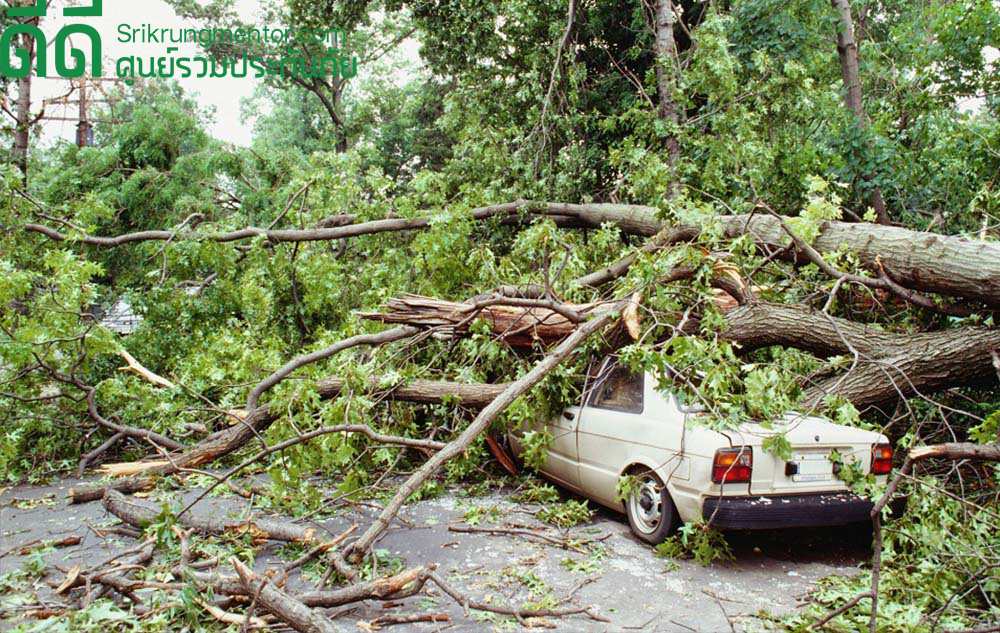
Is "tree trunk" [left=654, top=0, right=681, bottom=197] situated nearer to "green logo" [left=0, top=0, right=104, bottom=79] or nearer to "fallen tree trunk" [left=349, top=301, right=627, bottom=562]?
"fallen tree trunk" [left=349, top=301, right=627, bottom=562]

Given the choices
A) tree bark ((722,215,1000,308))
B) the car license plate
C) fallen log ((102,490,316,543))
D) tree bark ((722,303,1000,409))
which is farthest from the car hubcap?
tree bark ((722,215,1000,308))

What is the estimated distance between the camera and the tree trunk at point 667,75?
9.34 meters

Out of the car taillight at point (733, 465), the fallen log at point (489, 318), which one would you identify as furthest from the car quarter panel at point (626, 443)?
the fallen log at point (489, 318)

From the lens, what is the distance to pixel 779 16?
10664 millimetres

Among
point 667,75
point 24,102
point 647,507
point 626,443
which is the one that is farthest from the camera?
point 24,102

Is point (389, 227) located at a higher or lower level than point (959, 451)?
higher

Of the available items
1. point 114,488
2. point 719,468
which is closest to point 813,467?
point 719,468

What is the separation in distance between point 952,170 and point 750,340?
4660 millimetres

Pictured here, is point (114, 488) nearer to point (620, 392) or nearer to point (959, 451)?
point (620, 392)

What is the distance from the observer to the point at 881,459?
4891mm

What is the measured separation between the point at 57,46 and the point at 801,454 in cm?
1353

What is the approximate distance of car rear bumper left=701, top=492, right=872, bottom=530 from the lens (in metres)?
4.51

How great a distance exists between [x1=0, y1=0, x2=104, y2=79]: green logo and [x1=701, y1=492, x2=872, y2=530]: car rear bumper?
1043 centimetres

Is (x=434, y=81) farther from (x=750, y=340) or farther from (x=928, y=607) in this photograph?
(x=928, y=607)
